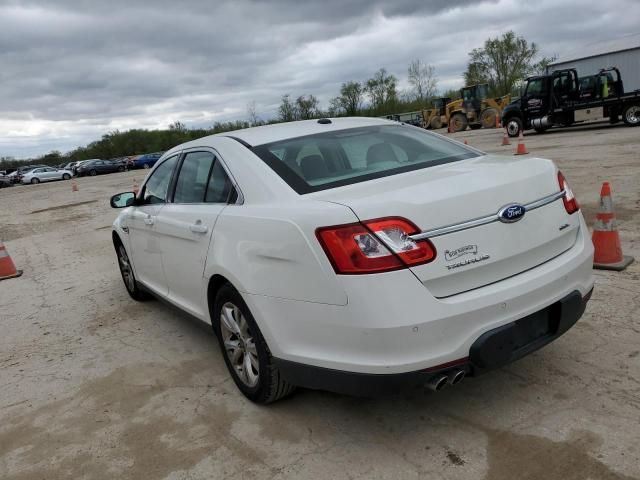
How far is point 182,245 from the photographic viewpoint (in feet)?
12.3

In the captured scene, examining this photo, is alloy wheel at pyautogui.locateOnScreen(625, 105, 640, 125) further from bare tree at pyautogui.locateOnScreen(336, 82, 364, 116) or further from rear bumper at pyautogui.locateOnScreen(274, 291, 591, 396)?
bare tree at pyautogui.locateOnScreen(336, 82, 364, 116)

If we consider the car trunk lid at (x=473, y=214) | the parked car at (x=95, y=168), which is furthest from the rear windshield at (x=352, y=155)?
the parked car at (x=95, y=168)

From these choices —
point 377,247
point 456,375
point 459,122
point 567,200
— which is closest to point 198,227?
point 377,247

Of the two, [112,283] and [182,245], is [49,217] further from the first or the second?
[182,245]

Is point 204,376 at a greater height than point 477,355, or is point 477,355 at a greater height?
point 477,355

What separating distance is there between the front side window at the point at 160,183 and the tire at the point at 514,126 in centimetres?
2056

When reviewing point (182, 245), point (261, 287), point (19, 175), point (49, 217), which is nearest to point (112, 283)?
point (182, 245)

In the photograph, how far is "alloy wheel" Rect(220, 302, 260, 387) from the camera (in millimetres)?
3154

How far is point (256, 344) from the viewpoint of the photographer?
9.73 ft

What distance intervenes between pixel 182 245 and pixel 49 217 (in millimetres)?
13600

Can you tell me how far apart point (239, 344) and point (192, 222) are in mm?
868

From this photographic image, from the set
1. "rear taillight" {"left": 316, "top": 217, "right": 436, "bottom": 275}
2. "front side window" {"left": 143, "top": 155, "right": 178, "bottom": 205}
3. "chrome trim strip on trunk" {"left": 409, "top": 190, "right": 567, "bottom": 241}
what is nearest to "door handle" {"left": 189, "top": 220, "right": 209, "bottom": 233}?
"front side window" {"left": 143, "top": 155, "right": 178, "bottom": 205}

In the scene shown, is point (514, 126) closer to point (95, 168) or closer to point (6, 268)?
point (6, 268)

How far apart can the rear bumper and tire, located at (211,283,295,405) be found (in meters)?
0.18
